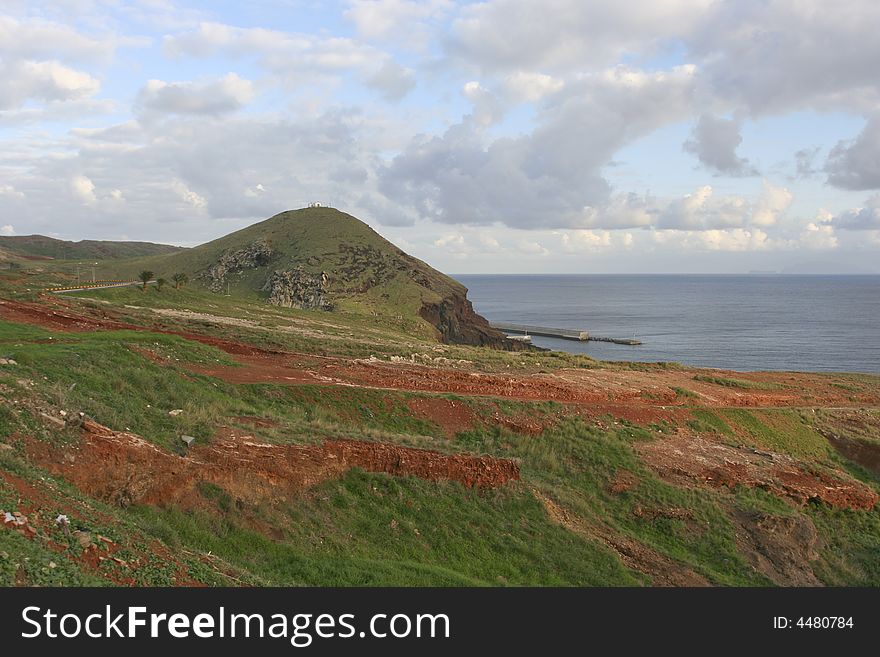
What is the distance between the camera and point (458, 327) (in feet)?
333

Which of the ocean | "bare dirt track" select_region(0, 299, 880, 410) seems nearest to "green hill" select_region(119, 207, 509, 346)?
the ocean

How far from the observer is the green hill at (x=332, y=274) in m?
95.4

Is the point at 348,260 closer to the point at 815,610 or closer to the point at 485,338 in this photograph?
the point at 485,338

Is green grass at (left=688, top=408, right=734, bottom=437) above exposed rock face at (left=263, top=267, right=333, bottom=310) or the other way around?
the other way around

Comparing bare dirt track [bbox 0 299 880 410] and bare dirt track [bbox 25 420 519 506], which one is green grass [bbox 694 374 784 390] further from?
bare dirt track [bbox 25 420 519 506]

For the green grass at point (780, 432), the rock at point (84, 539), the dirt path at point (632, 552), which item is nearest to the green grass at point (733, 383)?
the green grass at point (780, 432)

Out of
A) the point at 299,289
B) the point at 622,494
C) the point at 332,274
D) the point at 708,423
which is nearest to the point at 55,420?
the point at 622,494

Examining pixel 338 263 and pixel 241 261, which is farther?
pixel 241 261

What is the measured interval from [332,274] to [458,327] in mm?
23983

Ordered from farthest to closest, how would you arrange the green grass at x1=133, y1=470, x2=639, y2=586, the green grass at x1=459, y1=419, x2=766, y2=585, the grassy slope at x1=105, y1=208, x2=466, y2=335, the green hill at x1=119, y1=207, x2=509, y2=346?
the grassy slope at x1=105, y1=208, x2=466, y2=335, the green hill at x1=119, y1=207, x2=509, y2=346, the green grass at x1=459, y1=419, x2=766, y2=585, the green grass at x1=133, y1=470, x2=639, y2=586

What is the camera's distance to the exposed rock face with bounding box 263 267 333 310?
308ft

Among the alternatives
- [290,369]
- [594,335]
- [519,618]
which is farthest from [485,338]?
[519,618]

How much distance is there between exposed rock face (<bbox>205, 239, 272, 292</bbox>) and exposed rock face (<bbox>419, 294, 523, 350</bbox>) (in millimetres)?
36266

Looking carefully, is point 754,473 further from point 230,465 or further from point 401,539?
point 230,465
